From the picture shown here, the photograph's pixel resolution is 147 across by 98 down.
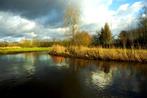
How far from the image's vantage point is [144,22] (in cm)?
4388

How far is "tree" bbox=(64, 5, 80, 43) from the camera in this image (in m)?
47.8

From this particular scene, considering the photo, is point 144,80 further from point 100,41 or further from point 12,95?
point 100,41

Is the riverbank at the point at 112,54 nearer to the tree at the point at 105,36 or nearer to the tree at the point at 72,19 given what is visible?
the tree at the point at 72,19

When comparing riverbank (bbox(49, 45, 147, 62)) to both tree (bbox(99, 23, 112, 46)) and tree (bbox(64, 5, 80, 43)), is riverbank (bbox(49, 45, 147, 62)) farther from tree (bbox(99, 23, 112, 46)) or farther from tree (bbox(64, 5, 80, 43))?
tree (bbox(99, 23, 112, 46))

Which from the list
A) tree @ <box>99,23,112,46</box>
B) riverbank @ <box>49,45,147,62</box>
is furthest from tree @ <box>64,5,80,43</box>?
tree @ <box>99,23,112,46</box>

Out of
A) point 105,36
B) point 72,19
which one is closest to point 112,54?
point 72,19

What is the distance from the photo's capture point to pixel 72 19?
157 ft

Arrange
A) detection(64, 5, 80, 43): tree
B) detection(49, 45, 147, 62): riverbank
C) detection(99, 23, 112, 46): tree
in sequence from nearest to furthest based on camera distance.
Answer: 1. detection(49, 45, 147, 62): riverbank
2. detection(64, 5, 80, 43): tree
3. detection(99, 23, 112, 46): tree

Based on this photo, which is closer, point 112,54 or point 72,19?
point 112,54

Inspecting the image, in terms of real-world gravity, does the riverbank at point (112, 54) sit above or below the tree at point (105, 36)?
below

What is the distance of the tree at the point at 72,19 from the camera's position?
4778cm

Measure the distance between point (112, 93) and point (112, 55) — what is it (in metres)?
18.8

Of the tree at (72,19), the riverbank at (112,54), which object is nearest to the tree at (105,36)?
the tree at (72,19)

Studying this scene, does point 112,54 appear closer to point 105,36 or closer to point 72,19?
point 72,19
